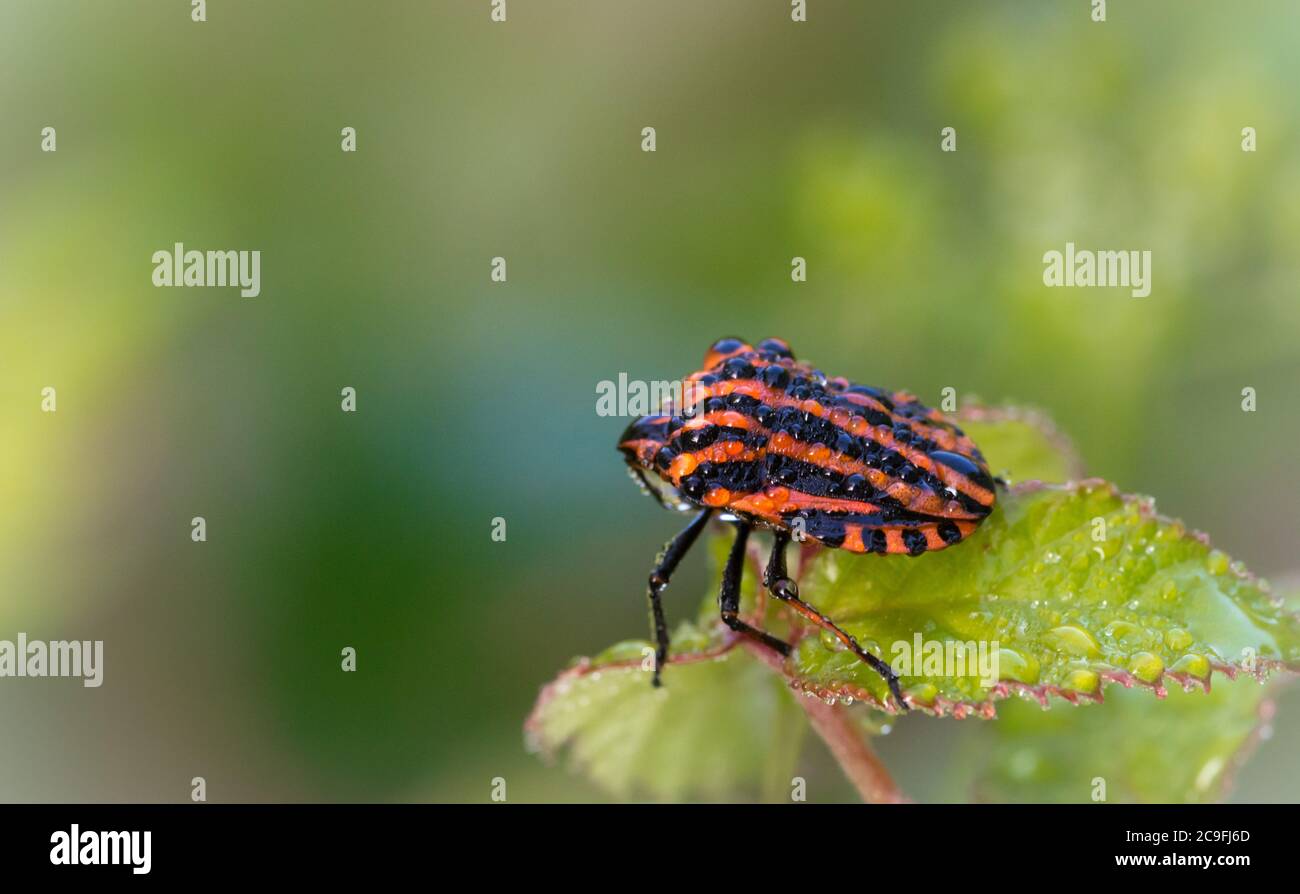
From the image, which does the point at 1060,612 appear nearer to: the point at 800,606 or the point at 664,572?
the point at 800,606

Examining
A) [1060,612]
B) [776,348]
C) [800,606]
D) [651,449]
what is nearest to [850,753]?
[800,606]

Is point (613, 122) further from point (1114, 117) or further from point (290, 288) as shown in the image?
point (1114, 117)

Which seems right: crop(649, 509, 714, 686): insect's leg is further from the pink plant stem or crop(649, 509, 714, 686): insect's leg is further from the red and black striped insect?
the pink plant stem

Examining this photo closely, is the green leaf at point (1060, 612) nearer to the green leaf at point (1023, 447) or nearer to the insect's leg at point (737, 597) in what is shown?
the insect's leg at point (737, 597)

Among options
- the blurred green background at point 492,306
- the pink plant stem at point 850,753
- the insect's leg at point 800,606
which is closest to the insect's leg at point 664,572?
the insect's leg at point 800,606

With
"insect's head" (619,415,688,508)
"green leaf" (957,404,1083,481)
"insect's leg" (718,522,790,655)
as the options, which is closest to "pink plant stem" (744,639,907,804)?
"insect's leg" (718,522,790,655)

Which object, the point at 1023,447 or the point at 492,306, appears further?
the point at 492,306
